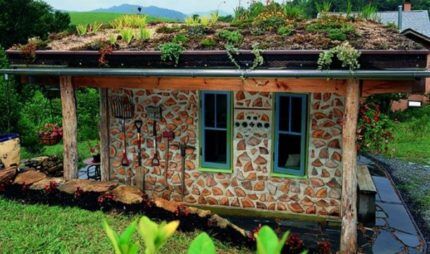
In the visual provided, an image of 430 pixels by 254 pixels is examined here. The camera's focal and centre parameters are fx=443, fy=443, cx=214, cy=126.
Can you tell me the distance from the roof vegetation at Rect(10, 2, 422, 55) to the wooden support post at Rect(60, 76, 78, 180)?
73 cm

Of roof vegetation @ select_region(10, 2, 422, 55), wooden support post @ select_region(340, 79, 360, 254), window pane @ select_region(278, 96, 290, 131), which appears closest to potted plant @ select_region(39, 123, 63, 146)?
roof vegetation @ select_region(10, 2, 422, 55)

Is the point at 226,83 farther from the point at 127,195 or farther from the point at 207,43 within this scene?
the point at 127,195

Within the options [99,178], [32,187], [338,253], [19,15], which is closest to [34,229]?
[32,187]

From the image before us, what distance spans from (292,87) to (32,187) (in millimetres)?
4889

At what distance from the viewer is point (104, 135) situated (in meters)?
8.81

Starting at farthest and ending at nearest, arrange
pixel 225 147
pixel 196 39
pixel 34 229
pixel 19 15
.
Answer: pixel 19 15 → pixel 225 147 → pixel 196 39 → pixel 34 229

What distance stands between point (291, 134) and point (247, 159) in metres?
0.93

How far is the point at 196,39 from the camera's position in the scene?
765 cm

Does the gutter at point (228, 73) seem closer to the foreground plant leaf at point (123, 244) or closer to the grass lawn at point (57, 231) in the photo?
the grass lawn at point (57, 231)

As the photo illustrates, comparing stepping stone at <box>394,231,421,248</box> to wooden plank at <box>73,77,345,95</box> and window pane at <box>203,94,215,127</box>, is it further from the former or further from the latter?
window pane at <box>203,94,215,127</box>

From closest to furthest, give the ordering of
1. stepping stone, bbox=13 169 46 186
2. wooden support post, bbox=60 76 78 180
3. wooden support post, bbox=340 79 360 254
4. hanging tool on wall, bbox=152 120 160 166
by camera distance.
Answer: wooden support post, bbox=340 79 360 254
wooden support post, bbox=60 76 78 180
stepping stone, bbox=13 169 46 186
hanging tool on wall, bbox=152 120 160 166

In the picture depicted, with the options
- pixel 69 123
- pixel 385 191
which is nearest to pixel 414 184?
→ pixel 385 191

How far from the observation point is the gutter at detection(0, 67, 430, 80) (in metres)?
5.73

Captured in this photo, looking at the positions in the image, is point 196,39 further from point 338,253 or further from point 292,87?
point 338,253
